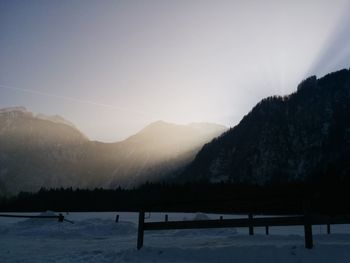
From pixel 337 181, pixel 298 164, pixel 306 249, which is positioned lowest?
pixel 306 249

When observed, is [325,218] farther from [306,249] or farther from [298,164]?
[298,164]

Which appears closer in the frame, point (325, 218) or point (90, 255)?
point (325, 218)

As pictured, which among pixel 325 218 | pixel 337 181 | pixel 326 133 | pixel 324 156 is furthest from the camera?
pixel 326 133

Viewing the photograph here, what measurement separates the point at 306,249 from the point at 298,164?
197861 mm

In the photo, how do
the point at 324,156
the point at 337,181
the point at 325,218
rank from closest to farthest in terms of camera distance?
the point at 325,218 < the point at 337,181 < the point at 324,156

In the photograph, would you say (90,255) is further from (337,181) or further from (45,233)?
Result: (337,181)

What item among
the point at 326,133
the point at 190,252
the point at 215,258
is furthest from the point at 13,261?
the point at 326,133

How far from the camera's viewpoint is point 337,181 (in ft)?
276

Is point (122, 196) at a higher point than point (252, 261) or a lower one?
higher

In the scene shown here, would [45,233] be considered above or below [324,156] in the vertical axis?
below

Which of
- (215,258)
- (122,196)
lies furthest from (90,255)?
(122,196)

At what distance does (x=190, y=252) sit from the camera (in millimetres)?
11898

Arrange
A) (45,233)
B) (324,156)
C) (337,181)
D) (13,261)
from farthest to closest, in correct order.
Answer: (324,156)
(337,181)
(45,233)
(13,261)

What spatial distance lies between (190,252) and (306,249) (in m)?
3.44
